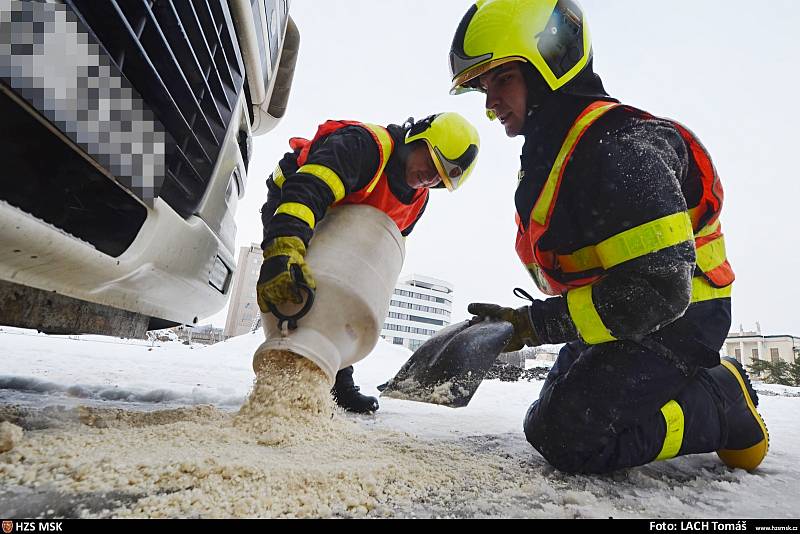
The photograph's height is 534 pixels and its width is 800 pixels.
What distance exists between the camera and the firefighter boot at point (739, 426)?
5.72 feet

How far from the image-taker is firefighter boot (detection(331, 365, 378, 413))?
2.90 metres

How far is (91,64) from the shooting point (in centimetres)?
101

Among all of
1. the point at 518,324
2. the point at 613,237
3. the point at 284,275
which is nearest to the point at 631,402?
the point at 518,324

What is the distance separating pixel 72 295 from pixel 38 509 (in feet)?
2.22

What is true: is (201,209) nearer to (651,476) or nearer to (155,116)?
(155,116)

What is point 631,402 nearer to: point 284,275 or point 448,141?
point 284,275

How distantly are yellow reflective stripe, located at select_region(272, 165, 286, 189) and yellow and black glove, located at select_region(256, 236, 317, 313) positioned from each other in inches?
44.9

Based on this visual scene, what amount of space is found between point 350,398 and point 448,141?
1823mm

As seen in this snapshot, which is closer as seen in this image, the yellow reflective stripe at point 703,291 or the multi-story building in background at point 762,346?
the yellow reflective stripe at point 703,291

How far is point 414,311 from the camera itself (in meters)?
62.4

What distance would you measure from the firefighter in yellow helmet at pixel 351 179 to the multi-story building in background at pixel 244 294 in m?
25.6

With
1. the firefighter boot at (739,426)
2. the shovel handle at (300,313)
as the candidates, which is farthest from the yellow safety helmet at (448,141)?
the firefighter boot at (739,426)

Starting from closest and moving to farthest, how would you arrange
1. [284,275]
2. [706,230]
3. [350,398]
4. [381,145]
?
[706,230], [284,275], [381,145], [350,398]

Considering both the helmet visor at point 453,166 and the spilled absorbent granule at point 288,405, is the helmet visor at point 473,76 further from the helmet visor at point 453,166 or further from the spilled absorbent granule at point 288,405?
the spilled absorbent granule at point 288,405
